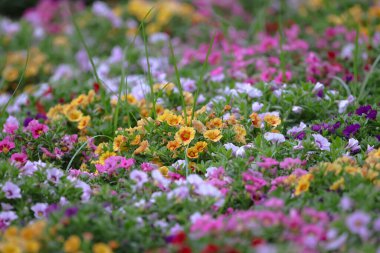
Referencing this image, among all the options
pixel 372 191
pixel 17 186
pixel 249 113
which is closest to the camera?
pixel 372 191

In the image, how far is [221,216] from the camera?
6.79 ft

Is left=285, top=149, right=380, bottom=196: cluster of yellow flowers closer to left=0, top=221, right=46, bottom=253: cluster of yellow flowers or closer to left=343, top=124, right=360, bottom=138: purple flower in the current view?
left=343, top=124, right=360, bottom=138: purple flower

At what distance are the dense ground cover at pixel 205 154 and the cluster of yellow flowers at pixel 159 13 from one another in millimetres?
625

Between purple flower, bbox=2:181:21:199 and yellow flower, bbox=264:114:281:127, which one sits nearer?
purple flower, bbox=2:181:21:199

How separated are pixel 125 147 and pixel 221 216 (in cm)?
82

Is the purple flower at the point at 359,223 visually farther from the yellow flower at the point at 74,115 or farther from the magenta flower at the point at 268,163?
the yellow flower at the point at 74,115

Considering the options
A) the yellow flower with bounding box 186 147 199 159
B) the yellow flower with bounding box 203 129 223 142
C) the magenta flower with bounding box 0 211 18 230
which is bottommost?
the magenta flower with bounding box 0 211 18 230

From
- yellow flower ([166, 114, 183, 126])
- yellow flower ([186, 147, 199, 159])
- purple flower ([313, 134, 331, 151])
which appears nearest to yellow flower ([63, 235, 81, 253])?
yellow flower ([186, 147, 199, 159])

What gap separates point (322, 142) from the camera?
2574 millimetres

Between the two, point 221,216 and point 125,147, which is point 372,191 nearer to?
point 221,216

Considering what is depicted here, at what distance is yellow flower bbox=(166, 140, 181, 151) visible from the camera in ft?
8.55

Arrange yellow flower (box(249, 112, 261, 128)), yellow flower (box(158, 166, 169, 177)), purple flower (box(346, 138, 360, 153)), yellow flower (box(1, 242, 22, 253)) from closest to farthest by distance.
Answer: yellow flower (box(1, 242, 22, 253))
yellow flower (box(158, 166, 169, 177))
purple flower (box(346, 138, 360, 153))
yellow flower (box(249, 112, 261, 128))

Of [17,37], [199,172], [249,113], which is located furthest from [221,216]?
[17,37]

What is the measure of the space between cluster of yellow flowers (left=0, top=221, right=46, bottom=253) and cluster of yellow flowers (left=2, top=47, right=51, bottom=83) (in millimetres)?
2839
